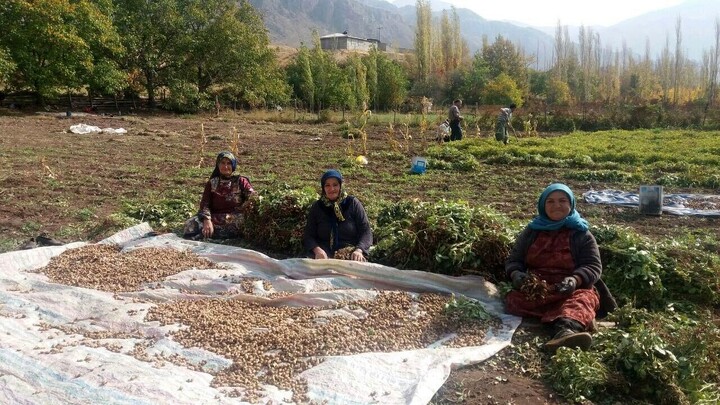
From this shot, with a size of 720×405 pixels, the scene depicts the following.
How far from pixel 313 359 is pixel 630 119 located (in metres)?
21.8

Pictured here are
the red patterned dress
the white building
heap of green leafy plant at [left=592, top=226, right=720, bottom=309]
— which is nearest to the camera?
the red patterned dress

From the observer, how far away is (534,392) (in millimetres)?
2936

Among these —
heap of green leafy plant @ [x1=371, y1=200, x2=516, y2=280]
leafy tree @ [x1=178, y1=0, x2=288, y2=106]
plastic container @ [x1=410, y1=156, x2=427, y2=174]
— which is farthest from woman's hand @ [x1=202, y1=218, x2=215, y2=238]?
leafy tree @ [x1=178, y1=0, x2=288, y2=106]

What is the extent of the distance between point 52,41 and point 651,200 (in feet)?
75.2

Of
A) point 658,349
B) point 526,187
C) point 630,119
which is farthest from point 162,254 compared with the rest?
point 630,119

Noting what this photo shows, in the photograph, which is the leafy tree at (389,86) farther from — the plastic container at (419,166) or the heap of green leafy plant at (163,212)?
the heap of green leafy plant at (163,212)

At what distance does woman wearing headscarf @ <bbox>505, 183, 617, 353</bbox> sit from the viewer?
3623mm

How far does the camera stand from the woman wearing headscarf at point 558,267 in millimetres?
3623

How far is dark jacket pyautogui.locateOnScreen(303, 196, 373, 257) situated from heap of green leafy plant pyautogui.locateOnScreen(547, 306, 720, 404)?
2187 mm

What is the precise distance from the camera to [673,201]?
8.13 m

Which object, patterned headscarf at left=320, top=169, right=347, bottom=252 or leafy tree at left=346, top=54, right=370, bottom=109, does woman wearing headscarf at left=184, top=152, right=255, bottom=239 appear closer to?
patterned headscarf at left=320, top=169, right=347, bottom=252

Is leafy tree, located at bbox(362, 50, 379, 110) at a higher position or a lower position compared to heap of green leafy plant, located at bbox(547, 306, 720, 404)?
higher

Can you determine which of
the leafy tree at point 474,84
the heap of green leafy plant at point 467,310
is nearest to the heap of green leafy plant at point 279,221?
the heap of green leafy plant at point 467,310

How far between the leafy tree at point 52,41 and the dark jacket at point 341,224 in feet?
72.2
